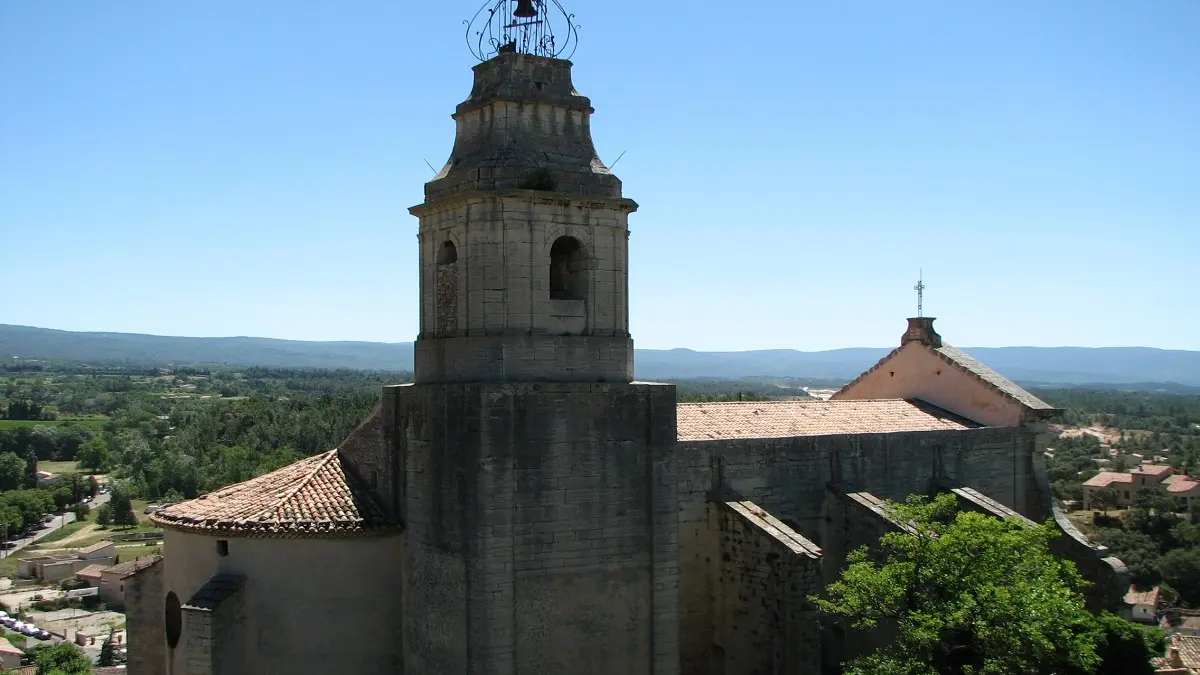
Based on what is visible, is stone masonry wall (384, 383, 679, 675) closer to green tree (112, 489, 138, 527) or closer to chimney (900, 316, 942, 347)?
chimney (900, 316, 942, 347)

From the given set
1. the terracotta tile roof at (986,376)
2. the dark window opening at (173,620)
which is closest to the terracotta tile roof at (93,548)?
the dark window opening at (173,620)

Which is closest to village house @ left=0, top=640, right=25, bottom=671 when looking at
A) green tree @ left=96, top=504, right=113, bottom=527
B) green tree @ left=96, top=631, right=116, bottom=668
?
green tree @ left=96, top=631, right=116, bottom=668

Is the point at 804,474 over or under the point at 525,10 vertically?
under

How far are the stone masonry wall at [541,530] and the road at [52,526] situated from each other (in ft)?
257

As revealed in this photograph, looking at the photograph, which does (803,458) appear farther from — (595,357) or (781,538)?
(595,357)

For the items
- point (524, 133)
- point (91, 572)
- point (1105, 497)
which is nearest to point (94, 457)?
point (91, 572)

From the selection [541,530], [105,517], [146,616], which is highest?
[541,530]

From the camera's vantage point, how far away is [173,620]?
19.7 meters

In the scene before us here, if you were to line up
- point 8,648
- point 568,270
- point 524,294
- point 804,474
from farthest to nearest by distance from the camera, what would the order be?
point 8,648, point 804,474, point 568,270, point 524,294

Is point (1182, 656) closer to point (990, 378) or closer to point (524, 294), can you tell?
point (990, 378)

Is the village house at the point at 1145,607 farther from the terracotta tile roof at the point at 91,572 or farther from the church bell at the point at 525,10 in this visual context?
the terracotta tile roof at the point at 91,572

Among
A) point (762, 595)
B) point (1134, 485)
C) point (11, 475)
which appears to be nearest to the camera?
point (762, 595)

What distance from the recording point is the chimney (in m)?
28.6

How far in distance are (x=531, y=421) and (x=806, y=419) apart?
31.1 feet
